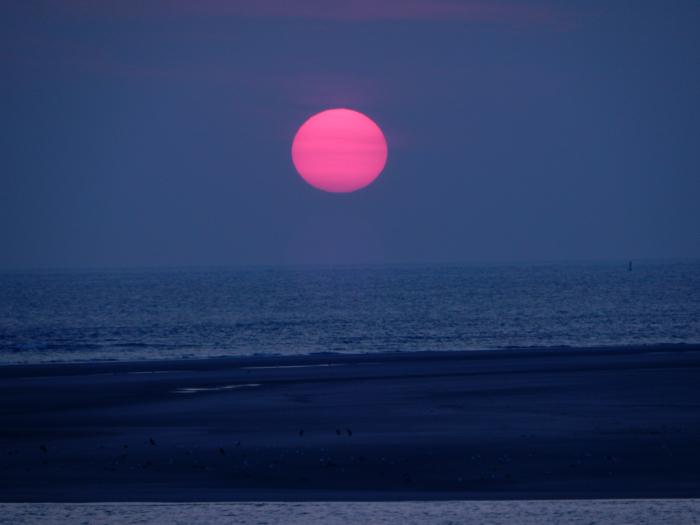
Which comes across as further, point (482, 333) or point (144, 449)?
point (482, 333)

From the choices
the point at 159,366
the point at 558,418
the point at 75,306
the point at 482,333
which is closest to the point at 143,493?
the point at 558,418

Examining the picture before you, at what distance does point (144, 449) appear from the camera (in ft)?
67.3

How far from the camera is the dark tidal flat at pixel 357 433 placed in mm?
16281

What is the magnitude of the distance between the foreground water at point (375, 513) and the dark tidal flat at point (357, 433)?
2.61 meters

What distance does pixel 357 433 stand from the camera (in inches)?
877

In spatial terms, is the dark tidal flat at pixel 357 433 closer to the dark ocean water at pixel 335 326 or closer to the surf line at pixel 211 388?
the surf line at pixel 211 388

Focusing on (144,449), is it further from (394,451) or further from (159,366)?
(159,366)

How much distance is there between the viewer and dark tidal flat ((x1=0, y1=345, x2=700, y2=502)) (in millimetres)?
16281

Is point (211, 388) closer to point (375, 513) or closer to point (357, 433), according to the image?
point (357, 433)

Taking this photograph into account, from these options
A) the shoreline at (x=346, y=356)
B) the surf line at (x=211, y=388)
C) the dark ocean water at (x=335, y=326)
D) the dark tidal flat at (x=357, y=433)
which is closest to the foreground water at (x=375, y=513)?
the dark tidal flat at (x=357, y=433)

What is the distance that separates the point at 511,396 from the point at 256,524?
18507 millimetres

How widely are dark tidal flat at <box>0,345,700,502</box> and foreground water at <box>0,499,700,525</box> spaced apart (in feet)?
8.55

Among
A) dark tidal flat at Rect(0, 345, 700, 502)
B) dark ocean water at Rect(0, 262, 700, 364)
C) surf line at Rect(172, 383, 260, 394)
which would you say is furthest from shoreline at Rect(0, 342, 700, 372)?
surf line at Rect(172, 383, 260, 394)

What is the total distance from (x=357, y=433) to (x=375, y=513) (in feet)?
33.7
